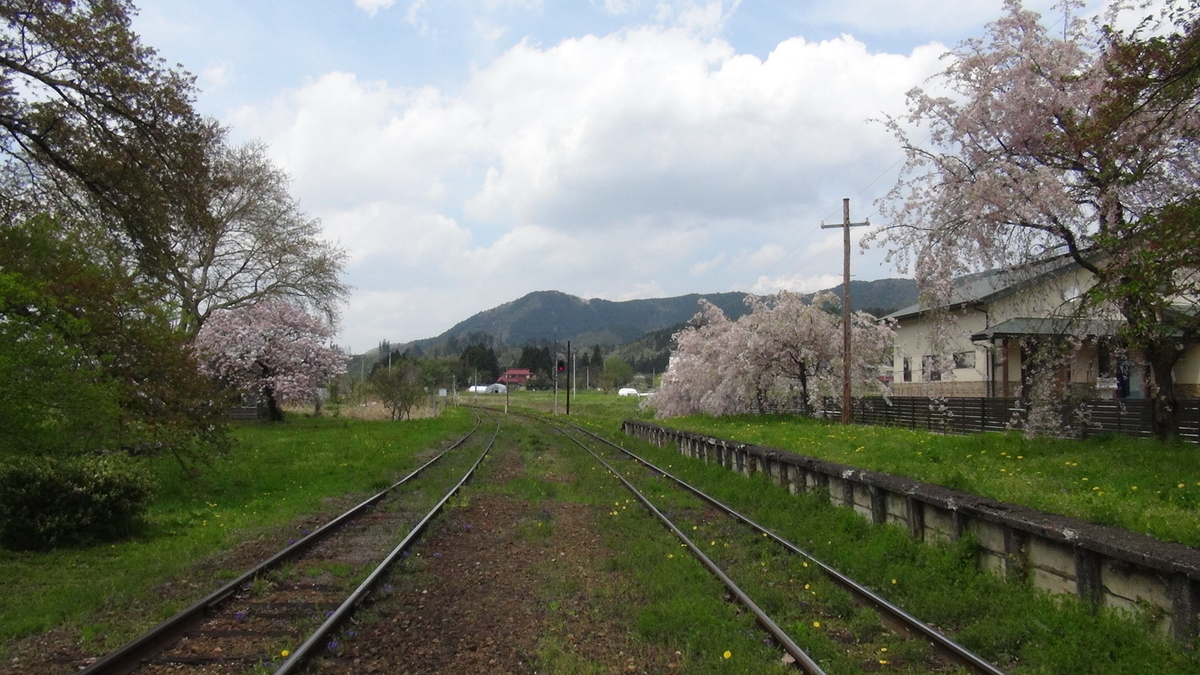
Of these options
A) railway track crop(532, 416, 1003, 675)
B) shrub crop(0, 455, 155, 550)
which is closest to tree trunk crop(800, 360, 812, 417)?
railway track crop(532, 416, 1003, 675)

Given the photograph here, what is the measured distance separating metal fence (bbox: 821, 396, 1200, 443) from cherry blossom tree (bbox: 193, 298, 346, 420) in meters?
24.9

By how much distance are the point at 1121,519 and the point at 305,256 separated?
34.2m

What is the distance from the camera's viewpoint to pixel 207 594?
7.20 m

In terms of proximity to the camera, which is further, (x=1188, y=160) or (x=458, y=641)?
(x=1188, y=160)

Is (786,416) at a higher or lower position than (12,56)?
lower

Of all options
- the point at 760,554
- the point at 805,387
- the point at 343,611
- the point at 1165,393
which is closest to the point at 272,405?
the point at 805,387

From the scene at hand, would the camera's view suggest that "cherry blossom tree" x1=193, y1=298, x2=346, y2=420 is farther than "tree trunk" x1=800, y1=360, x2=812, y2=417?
Yes

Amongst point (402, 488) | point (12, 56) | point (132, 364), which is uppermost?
point (12, 56)

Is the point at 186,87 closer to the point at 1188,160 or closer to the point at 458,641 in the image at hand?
the point at 458,641

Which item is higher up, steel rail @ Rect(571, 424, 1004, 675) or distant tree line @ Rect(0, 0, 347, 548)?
distant tree line @ Rect(0, 0, 347, 548)

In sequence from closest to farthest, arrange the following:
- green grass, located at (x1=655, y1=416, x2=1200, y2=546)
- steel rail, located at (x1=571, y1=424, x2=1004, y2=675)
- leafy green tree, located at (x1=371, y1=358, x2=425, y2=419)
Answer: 1. steel rail, located at (x1=571, y1=424, x2=1004, y2=675)
2. green grass, located at (x1=655, y1=416, x2=1200, y2=546)
3. leafy green tree, located at (x1=371, y1=358, x2=425, y2=419)

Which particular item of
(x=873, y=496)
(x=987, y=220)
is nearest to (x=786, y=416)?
(x=987, y=220)

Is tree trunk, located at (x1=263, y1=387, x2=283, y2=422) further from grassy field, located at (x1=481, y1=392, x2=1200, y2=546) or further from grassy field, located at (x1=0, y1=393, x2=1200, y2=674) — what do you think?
grassy field, located at (x1=481, y1=392, x2=1200, y2=546)

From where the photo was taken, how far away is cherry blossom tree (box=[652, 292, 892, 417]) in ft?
94.4
